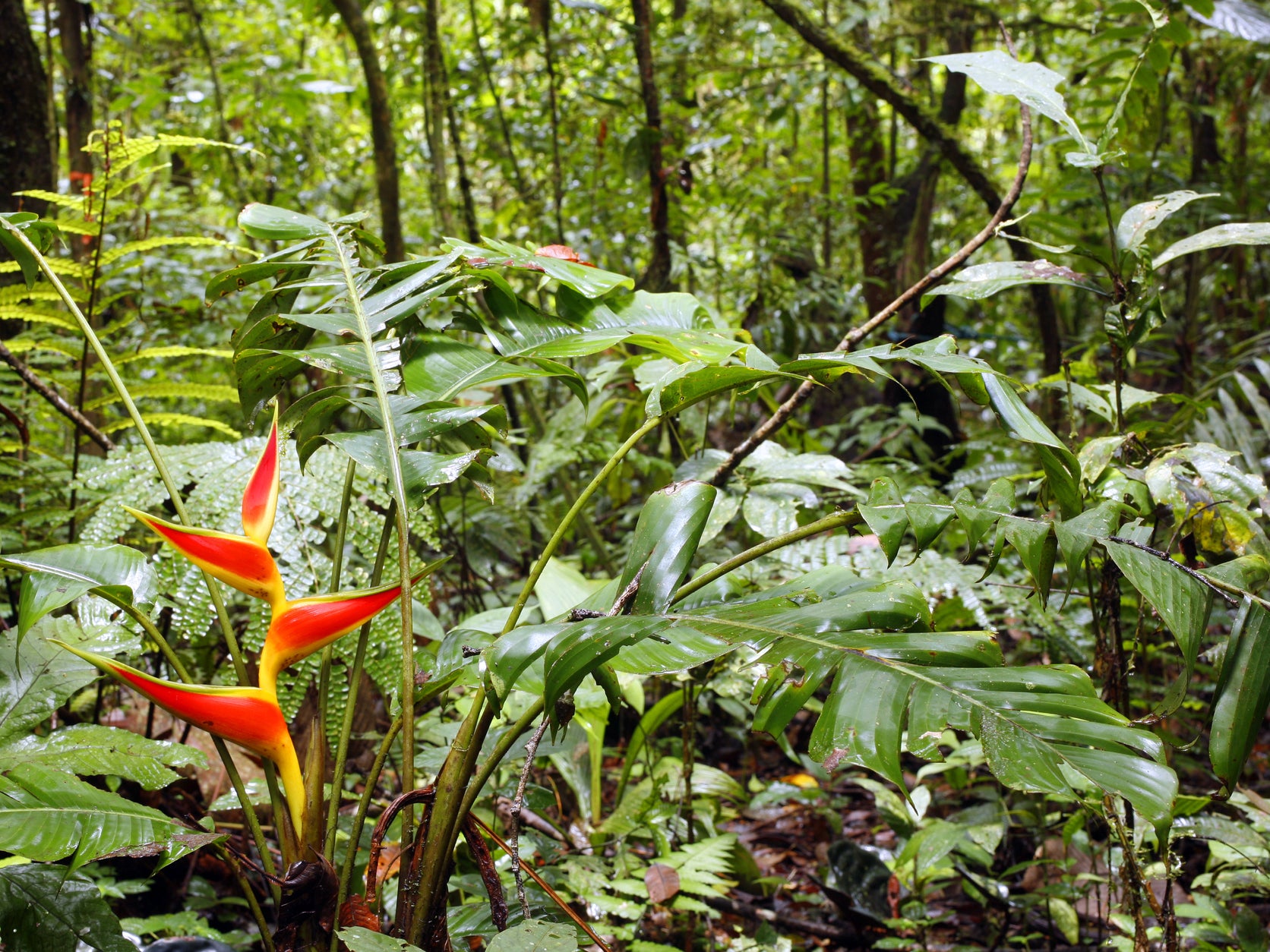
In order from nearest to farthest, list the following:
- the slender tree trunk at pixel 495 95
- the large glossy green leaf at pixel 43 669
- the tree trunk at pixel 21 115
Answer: the large glossy green leaf at pixel 43 669
the tree trunk at pixel 21 115
the slender tree trunk at pixel 495 95

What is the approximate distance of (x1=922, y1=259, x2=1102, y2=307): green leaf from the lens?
1.24 meters

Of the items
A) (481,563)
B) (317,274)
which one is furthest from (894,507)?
(481,563)

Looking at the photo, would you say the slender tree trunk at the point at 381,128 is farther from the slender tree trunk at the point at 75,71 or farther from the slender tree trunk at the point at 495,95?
the slender tree trunk at the point at 75,71

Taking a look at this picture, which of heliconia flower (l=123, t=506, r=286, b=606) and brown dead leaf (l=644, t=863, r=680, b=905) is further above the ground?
heliconia flower (l=123, t=506, r=286, b=606)

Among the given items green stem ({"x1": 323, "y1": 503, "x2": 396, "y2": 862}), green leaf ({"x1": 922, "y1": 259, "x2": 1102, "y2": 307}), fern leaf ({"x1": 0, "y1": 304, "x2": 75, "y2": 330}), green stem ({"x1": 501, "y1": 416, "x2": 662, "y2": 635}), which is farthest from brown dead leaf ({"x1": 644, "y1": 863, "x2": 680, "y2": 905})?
fern leaf ({"x1": 0, "y1": 304, "x2": 75, "y2": 330})

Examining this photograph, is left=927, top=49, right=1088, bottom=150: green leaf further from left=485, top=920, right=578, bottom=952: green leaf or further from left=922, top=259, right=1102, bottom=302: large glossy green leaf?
left=485, top=920, right=578, bottom=952: green leaf

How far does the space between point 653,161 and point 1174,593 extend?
2.39m

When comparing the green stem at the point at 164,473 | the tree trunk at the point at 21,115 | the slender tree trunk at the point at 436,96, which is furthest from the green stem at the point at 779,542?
the slender tree trunk at the point at 436,96

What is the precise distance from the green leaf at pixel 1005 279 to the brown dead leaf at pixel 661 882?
3.51 ft

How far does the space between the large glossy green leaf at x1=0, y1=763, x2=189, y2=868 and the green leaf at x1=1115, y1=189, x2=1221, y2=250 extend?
5.08 ft

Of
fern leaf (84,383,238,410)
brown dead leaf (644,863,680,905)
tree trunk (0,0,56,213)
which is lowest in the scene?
brown dead leaf (644,863,680,905)

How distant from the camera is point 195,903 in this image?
1517 millimetres

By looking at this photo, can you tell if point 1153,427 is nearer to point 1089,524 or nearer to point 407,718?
point 1089,524

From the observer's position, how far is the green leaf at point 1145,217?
1.29m
